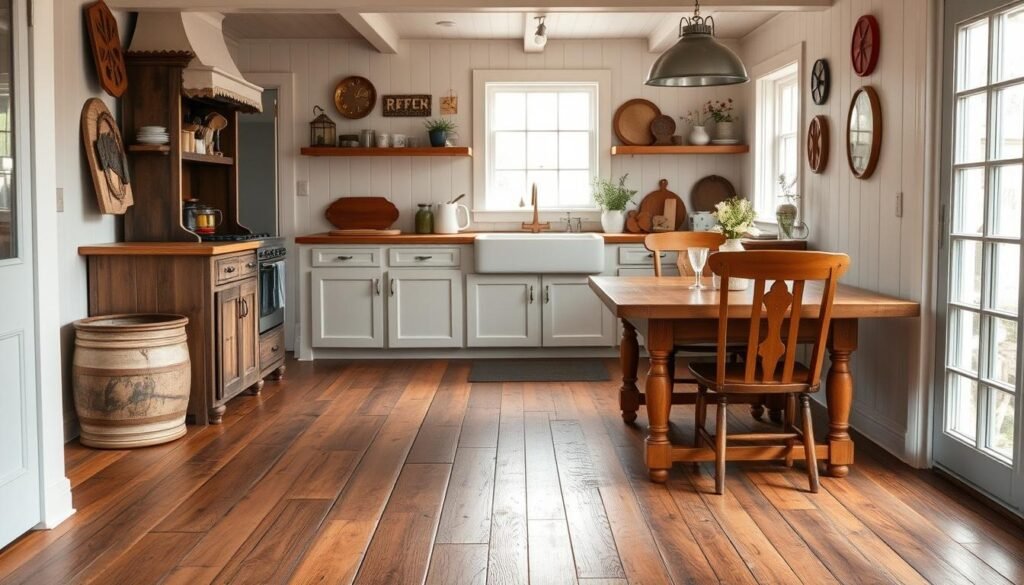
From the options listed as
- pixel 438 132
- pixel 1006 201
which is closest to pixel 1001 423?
pixel 1006 201

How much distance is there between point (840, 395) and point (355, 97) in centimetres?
451

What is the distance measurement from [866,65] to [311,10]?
2.66 metres

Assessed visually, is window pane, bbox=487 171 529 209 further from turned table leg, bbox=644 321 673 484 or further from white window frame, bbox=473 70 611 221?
turned table leg, bbox=644 321 673 484

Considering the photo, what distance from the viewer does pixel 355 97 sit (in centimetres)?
736

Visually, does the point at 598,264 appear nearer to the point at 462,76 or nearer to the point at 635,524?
the point at 462,76

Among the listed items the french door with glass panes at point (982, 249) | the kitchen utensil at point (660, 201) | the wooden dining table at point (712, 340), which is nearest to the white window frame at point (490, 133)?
the kitchen utensil at point (660, 201)

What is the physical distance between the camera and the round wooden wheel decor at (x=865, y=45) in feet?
15.2

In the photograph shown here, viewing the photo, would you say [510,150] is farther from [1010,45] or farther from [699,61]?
[1010,45]

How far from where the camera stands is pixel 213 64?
5473 millimetres

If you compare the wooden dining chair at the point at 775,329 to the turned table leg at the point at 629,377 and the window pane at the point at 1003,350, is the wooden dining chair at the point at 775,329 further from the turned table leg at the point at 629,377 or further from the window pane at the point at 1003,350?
the turned table leg at the point at 629,377

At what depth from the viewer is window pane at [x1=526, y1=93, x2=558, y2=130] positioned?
24.8ft

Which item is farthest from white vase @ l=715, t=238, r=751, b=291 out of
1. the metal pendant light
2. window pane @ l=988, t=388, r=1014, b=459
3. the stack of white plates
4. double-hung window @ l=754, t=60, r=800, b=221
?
the stack of white plates

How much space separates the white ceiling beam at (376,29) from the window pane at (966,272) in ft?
10.3

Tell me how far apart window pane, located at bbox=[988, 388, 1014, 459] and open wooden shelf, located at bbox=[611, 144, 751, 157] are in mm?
3716
